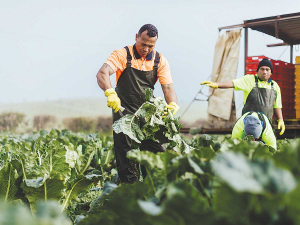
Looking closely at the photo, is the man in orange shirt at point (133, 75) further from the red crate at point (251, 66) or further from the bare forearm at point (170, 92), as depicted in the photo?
the red crate at point (251, 66)

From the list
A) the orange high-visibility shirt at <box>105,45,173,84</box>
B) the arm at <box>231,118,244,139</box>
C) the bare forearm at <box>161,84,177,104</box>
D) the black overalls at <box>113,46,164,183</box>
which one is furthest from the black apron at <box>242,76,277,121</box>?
the black overalls at <box>113,46,164,183</box>

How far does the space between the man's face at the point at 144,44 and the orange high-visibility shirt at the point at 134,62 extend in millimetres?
89

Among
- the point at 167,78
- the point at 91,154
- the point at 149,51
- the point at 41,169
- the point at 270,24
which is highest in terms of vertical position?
the point at 270,24

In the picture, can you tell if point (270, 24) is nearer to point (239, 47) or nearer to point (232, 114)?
point (239, 47)

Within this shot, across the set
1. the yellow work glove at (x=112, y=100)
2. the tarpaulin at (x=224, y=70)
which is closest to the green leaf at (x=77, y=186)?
the yellow work glove at (x=112, y=100)

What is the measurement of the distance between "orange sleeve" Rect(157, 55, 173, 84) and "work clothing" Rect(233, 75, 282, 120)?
180 centimetres

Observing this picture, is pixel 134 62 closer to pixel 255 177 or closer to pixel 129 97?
pixel 129 97

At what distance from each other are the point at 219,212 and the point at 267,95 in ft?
16.6

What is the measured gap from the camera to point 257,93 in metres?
5.91

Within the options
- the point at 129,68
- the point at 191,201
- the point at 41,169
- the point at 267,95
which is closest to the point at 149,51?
the point at 129,68

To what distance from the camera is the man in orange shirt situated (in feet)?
13.8

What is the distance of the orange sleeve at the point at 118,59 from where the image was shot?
4.29m

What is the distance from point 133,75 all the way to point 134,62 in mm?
155

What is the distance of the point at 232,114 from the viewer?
9891 millimetres
